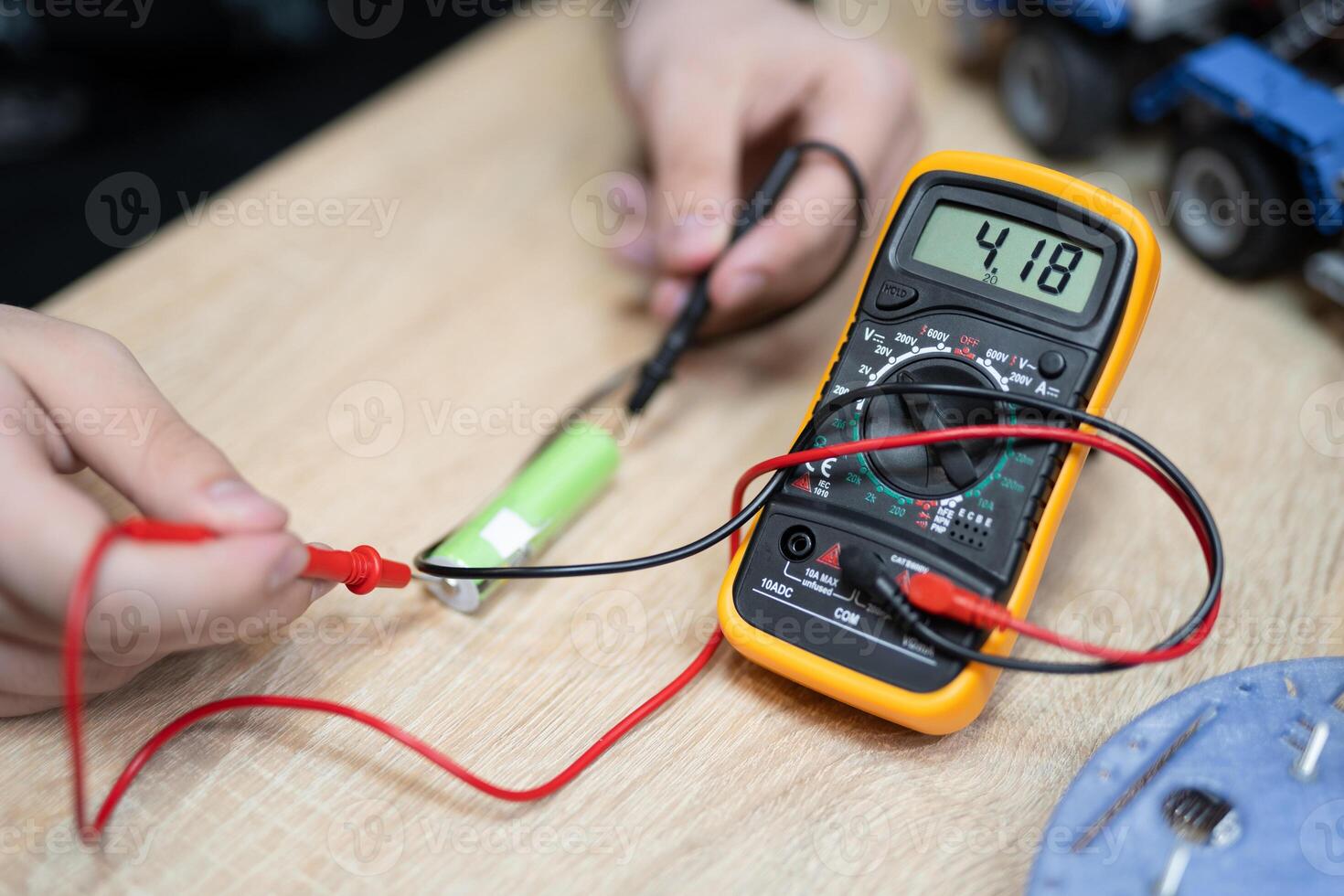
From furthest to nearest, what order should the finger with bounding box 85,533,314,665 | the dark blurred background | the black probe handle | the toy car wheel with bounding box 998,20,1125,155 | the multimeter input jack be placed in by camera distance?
the dark blurred background < the toy car wheel with bounding box 998,20,1125,155 < the black probe handle < the multimeter input jack < the finger with bounding box 85,533,314,665

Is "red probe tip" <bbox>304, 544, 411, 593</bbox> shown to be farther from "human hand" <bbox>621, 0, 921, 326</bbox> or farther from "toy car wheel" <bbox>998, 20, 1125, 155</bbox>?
"toy car wheel" <bbox>998, 20, 1125, 155</bbox>

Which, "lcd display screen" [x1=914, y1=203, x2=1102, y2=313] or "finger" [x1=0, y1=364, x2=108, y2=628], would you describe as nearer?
"finger" [x1=0, y1=364, x2=108, y2=628]

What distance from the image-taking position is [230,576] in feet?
1.32

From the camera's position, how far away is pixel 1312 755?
0.43 meters

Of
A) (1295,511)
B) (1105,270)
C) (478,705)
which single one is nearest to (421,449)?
(478,705)

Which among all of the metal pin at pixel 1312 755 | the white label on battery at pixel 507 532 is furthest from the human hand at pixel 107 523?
the metal pin at pixel 1312 755

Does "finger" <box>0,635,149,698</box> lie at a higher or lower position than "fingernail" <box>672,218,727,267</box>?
lower

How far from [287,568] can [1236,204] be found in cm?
63

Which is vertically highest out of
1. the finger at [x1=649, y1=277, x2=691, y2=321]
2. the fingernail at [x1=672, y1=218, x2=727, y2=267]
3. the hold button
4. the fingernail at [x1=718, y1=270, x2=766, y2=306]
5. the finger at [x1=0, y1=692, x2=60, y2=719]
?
the hold button

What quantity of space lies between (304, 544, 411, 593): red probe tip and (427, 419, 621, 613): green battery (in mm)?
36

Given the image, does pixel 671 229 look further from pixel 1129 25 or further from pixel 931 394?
pixel 1129 25

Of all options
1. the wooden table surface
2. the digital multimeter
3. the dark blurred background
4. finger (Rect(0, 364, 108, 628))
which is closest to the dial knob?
the digital multimeter

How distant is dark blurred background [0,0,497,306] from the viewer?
1147 mm

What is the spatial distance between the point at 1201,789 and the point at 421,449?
0.45m
